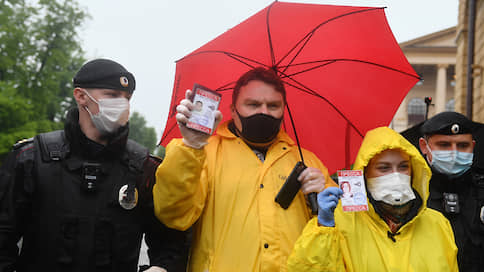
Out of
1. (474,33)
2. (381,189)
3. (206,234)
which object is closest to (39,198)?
(206,234)

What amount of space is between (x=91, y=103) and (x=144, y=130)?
257 feet

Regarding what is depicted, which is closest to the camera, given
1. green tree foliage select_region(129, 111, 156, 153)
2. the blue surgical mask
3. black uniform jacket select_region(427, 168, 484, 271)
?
black uniform jacket select_region(427, 168, 484, 271)

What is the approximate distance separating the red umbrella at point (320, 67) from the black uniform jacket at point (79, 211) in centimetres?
61

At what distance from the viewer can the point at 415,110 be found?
48.0 m

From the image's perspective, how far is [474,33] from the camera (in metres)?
10.4

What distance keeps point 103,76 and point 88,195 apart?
0.87m

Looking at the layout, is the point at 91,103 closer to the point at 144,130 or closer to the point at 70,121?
the point at 70,121

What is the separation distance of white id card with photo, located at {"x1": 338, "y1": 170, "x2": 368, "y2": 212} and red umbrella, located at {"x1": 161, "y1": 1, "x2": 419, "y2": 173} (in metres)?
0.73

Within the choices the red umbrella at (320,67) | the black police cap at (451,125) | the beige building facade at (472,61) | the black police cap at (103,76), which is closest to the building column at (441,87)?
the beige building facade at (472,61)

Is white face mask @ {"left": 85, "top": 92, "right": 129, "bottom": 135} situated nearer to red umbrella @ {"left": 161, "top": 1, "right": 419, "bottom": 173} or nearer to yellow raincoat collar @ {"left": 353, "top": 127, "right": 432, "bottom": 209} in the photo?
red umbrella @ {"left": 161, "top": 1, "right": 419, "bottom": 173}

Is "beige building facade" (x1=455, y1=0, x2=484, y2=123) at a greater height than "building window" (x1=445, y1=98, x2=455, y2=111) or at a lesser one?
lesser

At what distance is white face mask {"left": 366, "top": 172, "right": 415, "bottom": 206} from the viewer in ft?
9.07

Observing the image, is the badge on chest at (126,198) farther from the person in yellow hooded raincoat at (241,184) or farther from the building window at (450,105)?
the building window at (450,105)

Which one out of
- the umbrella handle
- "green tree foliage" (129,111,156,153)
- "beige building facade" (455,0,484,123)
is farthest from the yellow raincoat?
"green tree foliage" (129,111,156,153)
